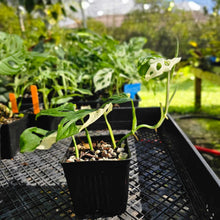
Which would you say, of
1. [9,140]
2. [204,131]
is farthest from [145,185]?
[204,131]

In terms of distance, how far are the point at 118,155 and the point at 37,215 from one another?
250 mm

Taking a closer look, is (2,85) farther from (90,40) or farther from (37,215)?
(37,215)

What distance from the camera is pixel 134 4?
509 centimetres

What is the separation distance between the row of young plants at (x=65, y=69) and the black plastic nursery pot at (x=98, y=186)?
1.52 feet

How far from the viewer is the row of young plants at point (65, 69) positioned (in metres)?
1.01

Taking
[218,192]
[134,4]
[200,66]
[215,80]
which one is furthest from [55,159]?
[134,4]

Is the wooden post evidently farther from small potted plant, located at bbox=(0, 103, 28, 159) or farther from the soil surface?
small potted plant, located at bbox=(0, 103, 28, 159)

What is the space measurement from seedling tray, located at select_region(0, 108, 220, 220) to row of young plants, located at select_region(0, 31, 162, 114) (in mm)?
333

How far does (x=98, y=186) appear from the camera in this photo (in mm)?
533

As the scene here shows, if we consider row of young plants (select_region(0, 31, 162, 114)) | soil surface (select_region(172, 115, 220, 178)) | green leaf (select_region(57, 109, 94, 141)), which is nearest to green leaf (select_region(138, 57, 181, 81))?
green leaf (select_region(57, 109, 94, 141))

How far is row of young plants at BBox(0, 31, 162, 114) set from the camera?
101 centimetres

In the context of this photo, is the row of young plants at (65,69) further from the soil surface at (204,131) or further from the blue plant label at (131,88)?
the soil surface at (204,131)

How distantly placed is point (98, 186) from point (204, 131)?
6.12 ft

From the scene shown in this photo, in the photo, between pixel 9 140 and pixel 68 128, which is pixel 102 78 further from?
pixel 68 128
